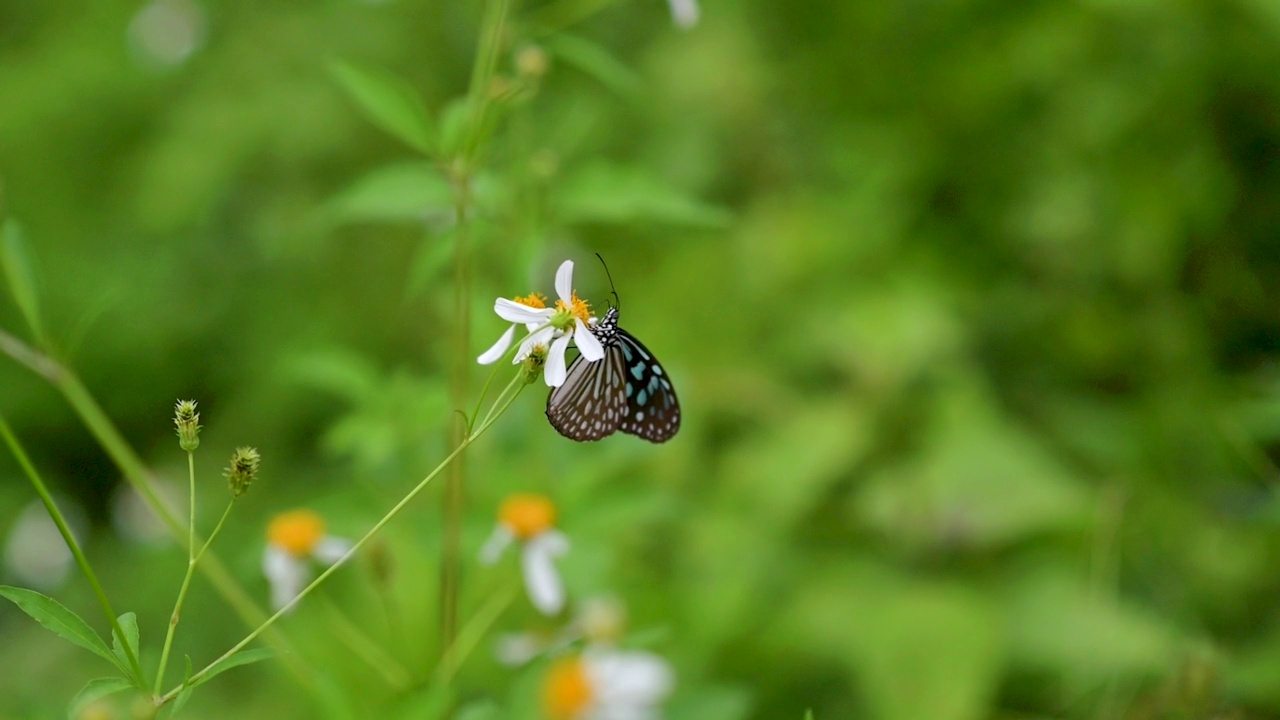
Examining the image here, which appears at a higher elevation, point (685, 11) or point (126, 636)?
point (685, 11)

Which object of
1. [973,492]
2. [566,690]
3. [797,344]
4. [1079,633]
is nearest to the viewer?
[566,690]

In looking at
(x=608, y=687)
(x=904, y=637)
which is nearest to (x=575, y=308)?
(x=608, y=687)

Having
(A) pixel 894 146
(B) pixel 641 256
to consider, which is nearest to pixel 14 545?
(B) pixel 641 256

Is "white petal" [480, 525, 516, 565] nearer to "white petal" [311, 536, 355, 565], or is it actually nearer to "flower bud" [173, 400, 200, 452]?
"white petal" [311, 536, 355, 565]

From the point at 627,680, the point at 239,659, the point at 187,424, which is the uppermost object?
the point at 627,680

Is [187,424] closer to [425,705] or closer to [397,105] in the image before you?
[425,705]

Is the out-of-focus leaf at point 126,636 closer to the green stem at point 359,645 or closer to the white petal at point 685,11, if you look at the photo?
the green stem at point 359,645

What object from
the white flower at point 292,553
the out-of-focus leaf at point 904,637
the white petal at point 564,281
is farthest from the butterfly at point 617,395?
the out-of-focus leaf at point 904,637
